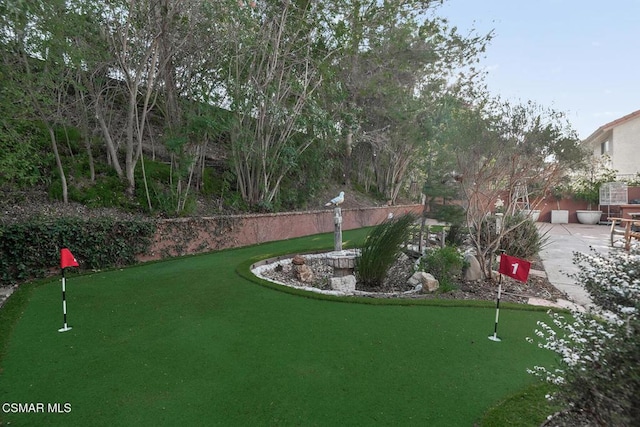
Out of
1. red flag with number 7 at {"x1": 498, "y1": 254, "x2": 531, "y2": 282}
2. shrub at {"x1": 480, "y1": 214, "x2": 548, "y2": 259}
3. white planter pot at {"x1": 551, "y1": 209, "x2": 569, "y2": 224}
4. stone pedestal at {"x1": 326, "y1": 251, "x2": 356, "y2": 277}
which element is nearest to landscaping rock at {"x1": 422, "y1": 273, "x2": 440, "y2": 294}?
stone pedestal at {"x1": 326, "y1": 251, "x2": 356, "y2": 277}

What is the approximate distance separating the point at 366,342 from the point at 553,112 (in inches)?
→ 173

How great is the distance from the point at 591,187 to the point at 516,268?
55.1ft

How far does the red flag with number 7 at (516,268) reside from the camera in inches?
124

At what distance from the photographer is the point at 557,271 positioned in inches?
242

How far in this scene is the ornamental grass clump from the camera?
519cm

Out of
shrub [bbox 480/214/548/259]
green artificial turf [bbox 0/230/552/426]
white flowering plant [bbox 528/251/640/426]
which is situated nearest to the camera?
white flowering plant [bbox 528/251/640/426]

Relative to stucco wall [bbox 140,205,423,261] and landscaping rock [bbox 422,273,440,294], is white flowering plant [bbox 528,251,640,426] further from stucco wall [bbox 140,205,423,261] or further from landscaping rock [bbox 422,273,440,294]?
stucco wall [bbox 140,205,423,261]

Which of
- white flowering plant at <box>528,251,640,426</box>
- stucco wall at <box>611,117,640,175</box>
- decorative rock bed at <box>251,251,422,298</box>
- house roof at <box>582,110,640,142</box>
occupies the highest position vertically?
house roof at <box>582,110,640,142</box>

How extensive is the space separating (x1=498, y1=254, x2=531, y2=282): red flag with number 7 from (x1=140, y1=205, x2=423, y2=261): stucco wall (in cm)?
280

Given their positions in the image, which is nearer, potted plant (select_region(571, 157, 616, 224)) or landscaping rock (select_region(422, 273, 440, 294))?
landscaping rock (select_region(422, 273, 440, 294))

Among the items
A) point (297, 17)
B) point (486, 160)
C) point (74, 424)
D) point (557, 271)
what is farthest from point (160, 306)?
point (297, 17)

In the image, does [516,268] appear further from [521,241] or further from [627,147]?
[627,147]

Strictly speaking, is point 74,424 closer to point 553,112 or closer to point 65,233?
point 65,233

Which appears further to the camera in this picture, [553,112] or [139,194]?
[139,194]
